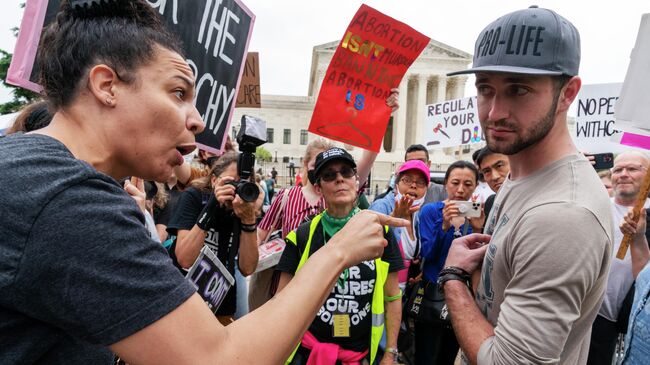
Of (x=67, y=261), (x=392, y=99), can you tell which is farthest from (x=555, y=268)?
(x=392, y=99)

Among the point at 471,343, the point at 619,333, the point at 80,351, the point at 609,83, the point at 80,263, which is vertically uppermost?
the point at 609,83

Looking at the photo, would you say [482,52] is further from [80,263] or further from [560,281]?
[80,263]

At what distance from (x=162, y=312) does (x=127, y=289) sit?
0.09m


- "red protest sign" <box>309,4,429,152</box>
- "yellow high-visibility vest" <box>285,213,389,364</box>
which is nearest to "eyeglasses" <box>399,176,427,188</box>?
"red protest sign" <box>309,4,429,152</box>

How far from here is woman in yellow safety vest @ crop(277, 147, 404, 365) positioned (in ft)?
7.76

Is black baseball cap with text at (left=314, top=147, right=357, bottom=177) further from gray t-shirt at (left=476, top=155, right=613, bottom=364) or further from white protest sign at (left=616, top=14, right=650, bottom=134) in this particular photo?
white protest sign at (left=616, top=14, right=650, bottom=134)

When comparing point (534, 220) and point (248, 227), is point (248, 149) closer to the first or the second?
point (248, 227)

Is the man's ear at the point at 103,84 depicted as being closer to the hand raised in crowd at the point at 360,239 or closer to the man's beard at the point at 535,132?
the hand raised in crowd at the point at 360,239

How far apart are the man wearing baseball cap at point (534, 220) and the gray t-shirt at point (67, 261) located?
40.2 inches

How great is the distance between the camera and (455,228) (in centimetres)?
382

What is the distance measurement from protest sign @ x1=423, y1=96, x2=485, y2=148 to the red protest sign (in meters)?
4.83

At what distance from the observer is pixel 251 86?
5.57 m

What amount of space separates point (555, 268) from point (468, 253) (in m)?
0.56

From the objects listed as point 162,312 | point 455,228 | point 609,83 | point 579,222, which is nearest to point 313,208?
point 455,228
